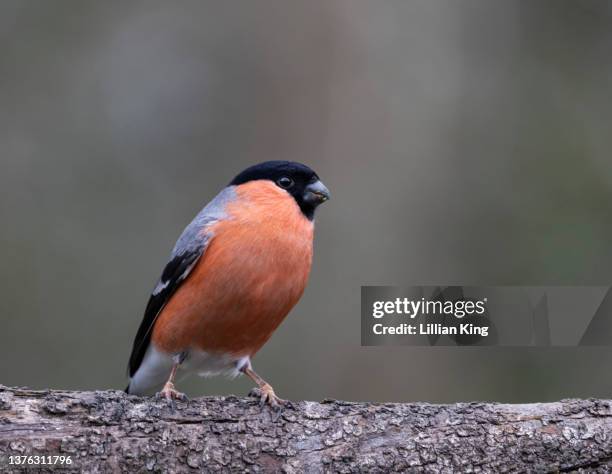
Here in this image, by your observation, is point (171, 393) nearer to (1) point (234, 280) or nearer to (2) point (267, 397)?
(2) point (267, 397)

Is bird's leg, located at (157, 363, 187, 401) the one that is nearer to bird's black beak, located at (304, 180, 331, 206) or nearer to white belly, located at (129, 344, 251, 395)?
white belly, located at (129, 344, 251, 395)

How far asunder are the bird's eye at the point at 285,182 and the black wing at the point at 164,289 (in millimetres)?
866

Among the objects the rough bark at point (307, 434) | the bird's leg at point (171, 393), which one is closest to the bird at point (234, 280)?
the bird's leg at point (171, 393)

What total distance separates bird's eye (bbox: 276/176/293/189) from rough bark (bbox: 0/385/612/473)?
191cm

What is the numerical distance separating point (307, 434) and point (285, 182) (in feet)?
7.23

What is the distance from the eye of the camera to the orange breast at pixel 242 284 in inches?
265

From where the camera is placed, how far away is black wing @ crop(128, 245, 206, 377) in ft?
22.9

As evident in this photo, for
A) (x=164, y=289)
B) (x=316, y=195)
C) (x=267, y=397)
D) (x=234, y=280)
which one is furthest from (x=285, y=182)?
(x=267, y=397)

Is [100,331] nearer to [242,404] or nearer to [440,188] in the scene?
[440,188]

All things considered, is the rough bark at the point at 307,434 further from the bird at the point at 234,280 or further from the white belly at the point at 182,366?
the white belly at the point at 182,366

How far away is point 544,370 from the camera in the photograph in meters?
10.3

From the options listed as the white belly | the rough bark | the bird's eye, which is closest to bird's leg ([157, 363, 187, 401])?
the rough bark

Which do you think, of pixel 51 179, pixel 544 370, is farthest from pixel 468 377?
pixel 51 179

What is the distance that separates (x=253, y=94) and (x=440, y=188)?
2768 millimetres
